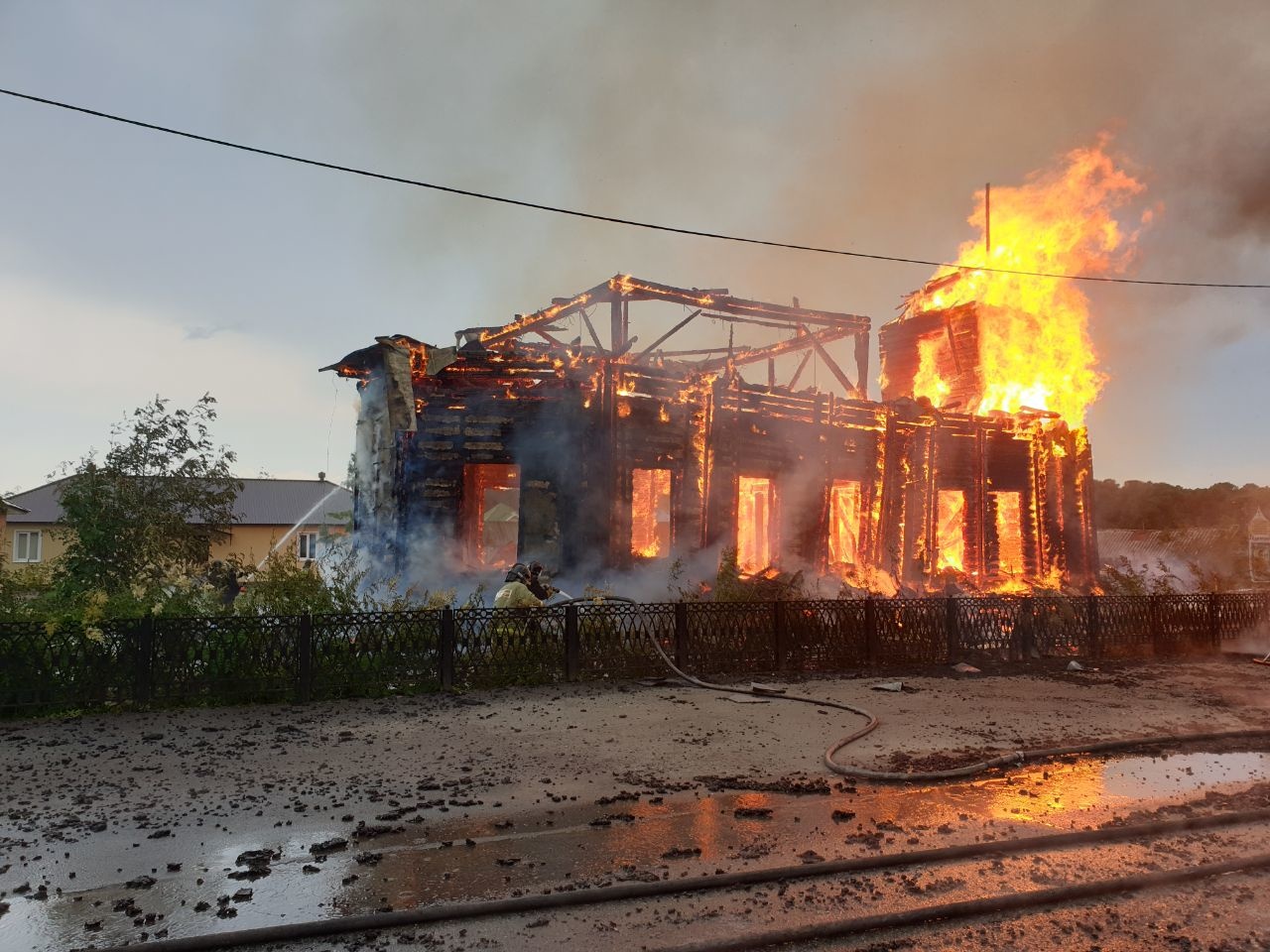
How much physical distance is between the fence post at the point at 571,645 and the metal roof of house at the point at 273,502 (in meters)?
34.4

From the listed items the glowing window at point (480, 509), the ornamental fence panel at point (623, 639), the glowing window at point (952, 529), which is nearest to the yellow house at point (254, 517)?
the glowing window at point (480, 509)

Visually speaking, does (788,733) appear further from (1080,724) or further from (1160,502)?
(1160,502)

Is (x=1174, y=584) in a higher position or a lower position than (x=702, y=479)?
lower

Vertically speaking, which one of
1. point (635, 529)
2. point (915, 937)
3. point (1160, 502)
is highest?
point (1160, 502)

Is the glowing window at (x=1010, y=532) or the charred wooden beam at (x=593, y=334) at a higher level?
the charred wooden beam at (x=593, y=334)

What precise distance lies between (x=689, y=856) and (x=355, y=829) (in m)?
2.29

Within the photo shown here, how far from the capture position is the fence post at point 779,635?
1205 centimetres

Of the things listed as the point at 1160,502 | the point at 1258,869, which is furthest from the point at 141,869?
the point at 1160,502

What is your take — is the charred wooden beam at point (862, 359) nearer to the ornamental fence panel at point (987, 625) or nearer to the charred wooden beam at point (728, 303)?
the charred wooden beam at point (728, 303)

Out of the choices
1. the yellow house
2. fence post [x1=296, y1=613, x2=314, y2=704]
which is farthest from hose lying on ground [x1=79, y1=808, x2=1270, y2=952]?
the yellow house

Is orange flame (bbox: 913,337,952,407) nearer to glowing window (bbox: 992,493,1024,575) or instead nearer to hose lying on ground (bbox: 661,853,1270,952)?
glowing window (bbox: 992,493,1024,575)

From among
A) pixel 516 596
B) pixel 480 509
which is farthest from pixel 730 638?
pixel 480 509

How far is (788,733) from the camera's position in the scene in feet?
27.1

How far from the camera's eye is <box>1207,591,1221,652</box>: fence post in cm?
1523
